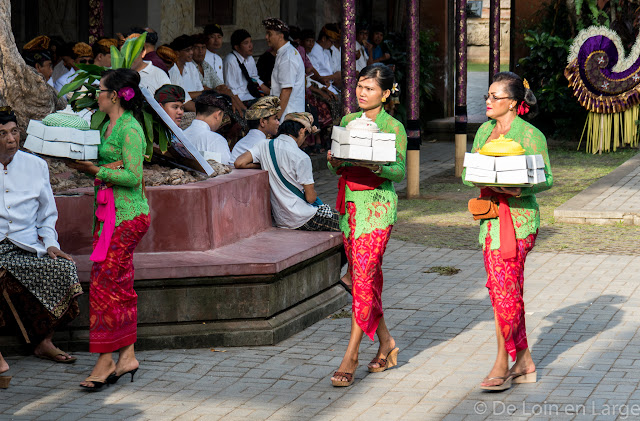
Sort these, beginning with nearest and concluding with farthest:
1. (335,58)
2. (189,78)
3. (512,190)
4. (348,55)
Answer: (512,190)
(348,55)
(189,78)
(335,58)

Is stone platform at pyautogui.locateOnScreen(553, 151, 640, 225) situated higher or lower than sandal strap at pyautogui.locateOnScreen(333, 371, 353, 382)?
higher

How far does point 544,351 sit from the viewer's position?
6406mm

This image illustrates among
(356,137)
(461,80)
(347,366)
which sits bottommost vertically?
(347,366)

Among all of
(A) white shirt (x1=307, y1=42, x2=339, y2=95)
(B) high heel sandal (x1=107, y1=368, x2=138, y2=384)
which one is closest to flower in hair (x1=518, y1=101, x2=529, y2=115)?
(B) high heel sandal (x1=107, y1=368, x2=138, y2=384)

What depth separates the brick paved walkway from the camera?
5.39 m

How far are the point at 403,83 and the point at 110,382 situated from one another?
41.1 feet

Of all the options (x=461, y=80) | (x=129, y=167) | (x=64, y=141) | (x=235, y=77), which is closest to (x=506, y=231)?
(x=129, y=167)

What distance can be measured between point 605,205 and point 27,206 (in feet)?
22.3

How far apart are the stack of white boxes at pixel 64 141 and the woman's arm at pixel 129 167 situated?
15 centimetres

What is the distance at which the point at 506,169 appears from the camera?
5.35m

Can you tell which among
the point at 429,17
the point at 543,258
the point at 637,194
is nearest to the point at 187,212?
the point at 543,258

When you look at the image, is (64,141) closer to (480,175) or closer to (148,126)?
(148,126)

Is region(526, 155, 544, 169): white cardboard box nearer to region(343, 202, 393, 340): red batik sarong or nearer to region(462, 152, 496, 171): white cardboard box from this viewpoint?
region(462, 152, 496, 171): white cardboard box

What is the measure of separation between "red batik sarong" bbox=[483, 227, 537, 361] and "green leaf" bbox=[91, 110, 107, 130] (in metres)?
2.17
